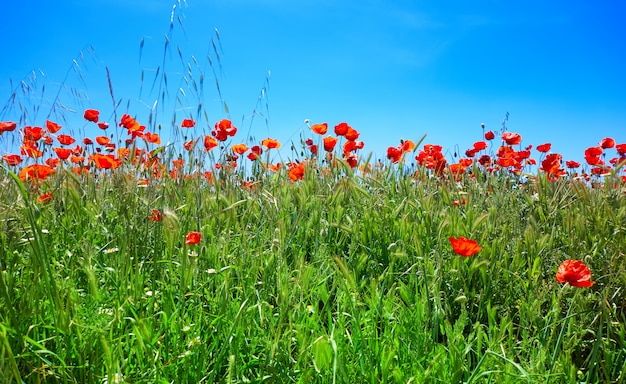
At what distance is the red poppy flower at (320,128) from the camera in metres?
3.79

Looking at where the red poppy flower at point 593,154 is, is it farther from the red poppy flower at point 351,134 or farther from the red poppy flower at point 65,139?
the red poppy flower at point 65,139

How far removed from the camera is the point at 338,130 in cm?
369

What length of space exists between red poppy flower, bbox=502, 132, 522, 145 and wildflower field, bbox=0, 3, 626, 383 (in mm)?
1539

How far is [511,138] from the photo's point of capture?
4.69 m

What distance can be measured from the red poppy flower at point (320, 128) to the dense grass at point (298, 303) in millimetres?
1045

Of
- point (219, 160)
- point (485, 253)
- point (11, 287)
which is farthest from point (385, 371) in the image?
point (219, 160)

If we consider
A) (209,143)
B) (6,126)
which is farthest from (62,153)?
(209,143)

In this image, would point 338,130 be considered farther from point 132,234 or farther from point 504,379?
point 504,379

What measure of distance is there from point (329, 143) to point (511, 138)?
1953 millimetres

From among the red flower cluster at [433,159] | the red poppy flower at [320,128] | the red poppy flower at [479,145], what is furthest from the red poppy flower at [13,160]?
the red poppy flower at [479,145]

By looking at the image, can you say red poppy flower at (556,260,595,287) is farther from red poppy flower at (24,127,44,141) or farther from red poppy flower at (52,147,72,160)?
red poppy flower at (24,127,44,141)

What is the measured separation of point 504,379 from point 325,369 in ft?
1.80

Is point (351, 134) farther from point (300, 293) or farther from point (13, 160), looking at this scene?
point (13, 160)

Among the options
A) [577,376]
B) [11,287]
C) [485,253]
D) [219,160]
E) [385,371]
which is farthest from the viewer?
[219,160]
